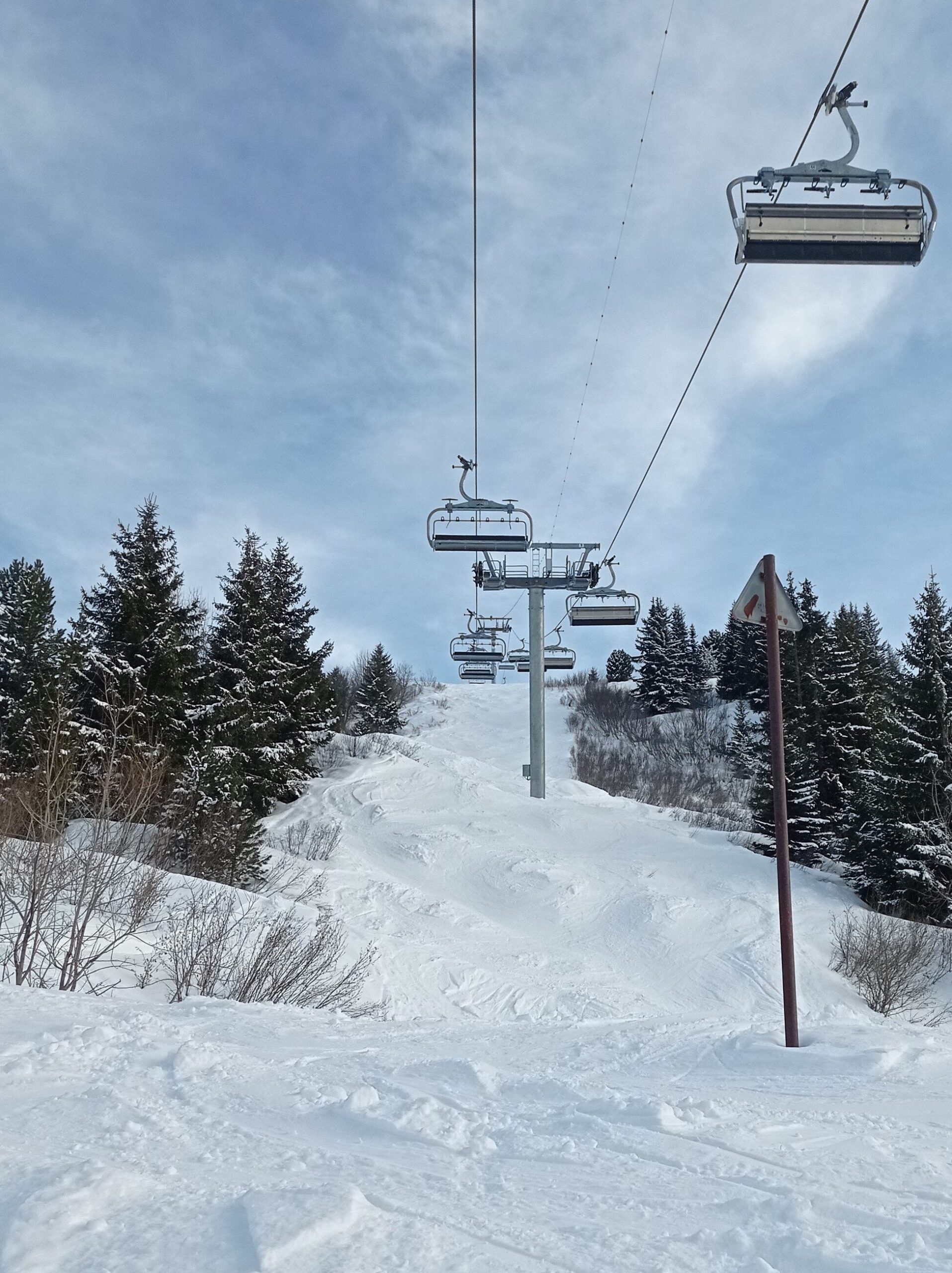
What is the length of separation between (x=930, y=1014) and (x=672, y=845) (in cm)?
904

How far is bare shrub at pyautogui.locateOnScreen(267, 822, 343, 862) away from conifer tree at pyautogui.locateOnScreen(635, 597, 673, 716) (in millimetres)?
44080

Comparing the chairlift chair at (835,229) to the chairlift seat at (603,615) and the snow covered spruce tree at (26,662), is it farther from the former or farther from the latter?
the snow covered spruce tree at (26,662)

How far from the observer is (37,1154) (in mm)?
3627

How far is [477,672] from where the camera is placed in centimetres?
2969

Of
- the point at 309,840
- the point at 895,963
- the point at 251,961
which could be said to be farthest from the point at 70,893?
the point at 895,963

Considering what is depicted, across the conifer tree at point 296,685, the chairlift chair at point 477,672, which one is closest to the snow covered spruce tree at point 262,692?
the conifer tree at point 296,685

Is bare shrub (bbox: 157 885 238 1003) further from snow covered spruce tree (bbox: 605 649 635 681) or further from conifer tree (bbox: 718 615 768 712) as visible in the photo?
snow covered spruce tree (bbox: 605 649 635 681)

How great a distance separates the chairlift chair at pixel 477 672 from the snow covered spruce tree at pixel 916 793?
11.9 meters

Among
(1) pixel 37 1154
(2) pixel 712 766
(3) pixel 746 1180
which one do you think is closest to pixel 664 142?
(3) pixel 746 1180

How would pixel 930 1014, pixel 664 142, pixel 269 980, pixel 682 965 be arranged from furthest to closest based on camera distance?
pixel 682 965, pixel 930 1014, pixel 269 980, pixel 664 142

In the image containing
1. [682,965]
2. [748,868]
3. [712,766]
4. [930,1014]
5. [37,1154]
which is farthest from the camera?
[712,766]

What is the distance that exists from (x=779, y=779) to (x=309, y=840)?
18.4 m

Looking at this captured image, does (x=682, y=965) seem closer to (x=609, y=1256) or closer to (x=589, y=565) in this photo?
(x=589, y=565)

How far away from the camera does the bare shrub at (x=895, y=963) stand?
17.0 m
